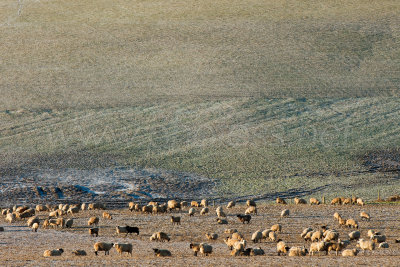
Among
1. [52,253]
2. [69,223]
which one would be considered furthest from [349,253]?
[69,223]

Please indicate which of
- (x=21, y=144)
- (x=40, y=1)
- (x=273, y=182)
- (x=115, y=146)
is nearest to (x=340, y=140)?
(x=273, y=182)

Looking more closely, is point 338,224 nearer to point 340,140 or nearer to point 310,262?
point 310,262

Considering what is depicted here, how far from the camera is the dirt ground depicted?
12.8 m

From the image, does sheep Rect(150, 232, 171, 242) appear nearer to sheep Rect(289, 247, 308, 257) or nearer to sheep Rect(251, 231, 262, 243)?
sheep Rect(251, 231, 262, 243)

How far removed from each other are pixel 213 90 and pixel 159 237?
2740 centimetres

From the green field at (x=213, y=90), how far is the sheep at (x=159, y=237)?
41.0 ft

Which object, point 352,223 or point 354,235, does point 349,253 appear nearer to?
point 354,235

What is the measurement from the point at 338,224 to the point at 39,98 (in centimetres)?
2877

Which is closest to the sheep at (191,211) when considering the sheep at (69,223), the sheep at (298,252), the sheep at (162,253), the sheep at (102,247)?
the sheep at (69,223)

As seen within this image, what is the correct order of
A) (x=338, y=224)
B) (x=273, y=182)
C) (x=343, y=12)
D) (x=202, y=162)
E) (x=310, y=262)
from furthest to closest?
(x=343, y=12)
(x=202, y=162)
(x=273, y=182)
(x=338, y=224)
(x=310, y=262)

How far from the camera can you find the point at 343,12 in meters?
54.4

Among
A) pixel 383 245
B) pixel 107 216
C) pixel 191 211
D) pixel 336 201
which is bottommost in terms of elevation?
pixel 383 245

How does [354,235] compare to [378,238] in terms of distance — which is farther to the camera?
[354,235]

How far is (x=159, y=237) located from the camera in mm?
15977
